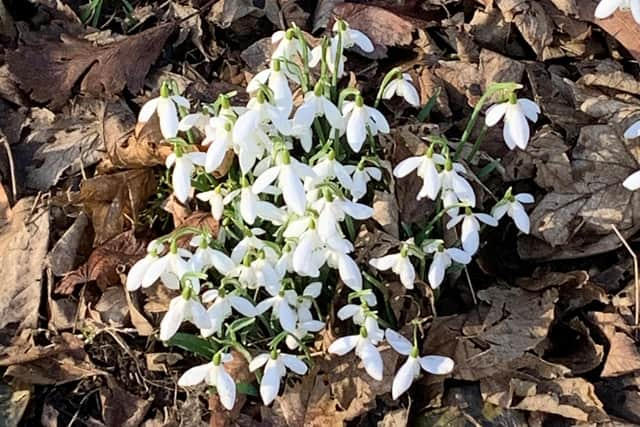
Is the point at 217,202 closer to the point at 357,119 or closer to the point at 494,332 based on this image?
the point at 357,119

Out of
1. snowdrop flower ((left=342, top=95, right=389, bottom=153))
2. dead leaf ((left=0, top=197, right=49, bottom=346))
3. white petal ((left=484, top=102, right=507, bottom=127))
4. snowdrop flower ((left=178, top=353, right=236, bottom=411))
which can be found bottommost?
dead leaf ((left=0, top=197, right=49, bottom=346))

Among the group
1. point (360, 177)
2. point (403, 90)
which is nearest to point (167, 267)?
point (360, 177)

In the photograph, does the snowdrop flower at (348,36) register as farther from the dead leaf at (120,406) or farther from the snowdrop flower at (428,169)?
the dead leaf at (120,406)

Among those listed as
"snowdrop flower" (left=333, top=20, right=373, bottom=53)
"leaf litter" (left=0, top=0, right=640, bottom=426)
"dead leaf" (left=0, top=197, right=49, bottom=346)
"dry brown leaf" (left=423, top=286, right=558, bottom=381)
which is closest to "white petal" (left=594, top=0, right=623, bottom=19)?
"leaf litter" (left=0, top=0, right=640, bottom=426)

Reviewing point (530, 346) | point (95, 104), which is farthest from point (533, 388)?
point (95, 104)

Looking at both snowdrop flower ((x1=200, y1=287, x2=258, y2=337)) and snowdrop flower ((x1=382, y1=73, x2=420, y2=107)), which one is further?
snowdrop flower ((x1=382, y1=73, x2=420, y2=107))

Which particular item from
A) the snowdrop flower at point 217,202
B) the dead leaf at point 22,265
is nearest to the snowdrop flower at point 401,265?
the snowdrop flower at point 217,202

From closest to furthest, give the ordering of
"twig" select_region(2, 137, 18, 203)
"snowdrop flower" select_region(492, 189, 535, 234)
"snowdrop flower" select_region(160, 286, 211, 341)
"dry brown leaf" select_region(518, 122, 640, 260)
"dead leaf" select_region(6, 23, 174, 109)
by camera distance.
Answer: "snowdrop flower" select_region(160, 286, 211, 341), "snowdrop flower" select_region(492, 189, 535, 234), "dry brown leaf" select_region(518, 122, 640, 260), "twig" select_region(2, 137, 18, 203), "dead leaf" select_region(6, 23, 174, 109)

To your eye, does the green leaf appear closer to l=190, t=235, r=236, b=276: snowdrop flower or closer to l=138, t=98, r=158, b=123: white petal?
l=190, t=235, r=236, b=276: snowdrop flower
